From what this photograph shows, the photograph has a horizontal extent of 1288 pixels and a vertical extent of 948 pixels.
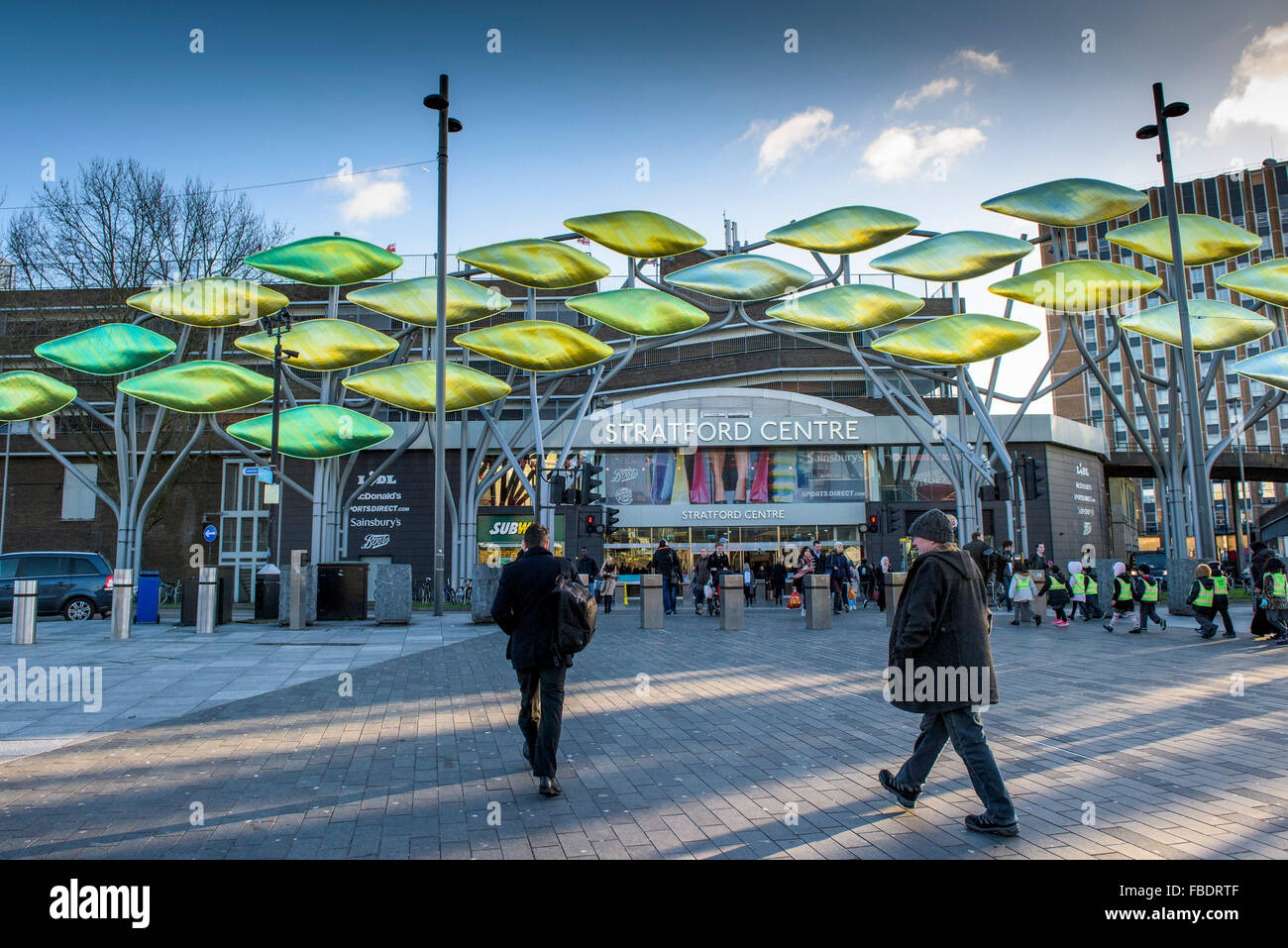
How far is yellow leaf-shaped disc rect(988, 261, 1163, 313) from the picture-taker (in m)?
29.6

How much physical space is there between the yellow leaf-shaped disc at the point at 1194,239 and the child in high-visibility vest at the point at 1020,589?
1711 centimetres

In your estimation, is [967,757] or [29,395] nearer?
[967,757]

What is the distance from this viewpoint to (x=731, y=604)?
60.0 feet

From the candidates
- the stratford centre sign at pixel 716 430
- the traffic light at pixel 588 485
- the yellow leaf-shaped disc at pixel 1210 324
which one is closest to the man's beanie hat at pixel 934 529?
the traffic light at pixel 588 485

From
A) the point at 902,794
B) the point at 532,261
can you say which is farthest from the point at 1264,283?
the point at 902,794

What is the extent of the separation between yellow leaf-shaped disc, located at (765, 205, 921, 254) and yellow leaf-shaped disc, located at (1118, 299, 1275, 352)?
8.50 metres

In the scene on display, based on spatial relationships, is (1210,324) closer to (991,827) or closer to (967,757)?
(967,757)

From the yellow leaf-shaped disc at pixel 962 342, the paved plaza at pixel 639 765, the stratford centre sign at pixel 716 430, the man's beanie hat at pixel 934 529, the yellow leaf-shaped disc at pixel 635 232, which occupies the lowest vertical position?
the paved plaza at pixel 639 765

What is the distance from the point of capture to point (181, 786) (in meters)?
5.63

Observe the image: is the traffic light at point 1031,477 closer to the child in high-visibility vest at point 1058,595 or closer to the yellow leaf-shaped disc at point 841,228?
the child in high-visibility vest at point 1058,595

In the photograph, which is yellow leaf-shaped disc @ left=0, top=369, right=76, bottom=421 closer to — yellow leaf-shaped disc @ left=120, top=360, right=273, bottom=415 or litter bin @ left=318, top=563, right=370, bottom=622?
yellow leaf-shaped disc @ left=120, top=360, right=273, bottom=415

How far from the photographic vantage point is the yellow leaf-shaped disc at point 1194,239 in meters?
29.7

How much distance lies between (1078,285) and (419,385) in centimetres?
2388

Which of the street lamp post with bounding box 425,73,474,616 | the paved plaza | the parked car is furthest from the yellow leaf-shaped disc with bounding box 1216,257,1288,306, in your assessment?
the street lamp post with bounding box 425,73,474,616
